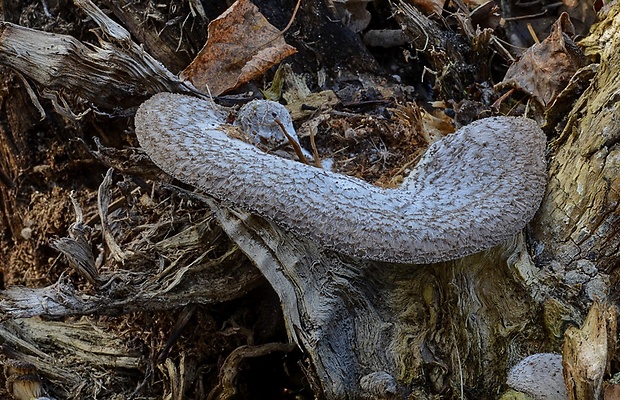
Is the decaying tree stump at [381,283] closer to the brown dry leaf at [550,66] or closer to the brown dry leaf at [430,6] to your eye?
the brown dry leaf at [550,66]

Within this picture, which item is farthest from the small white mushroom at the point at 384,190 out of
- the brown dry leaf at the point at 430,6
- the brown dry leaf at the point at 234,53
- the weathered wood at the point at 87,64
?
the brown dry leaf at the point at 430,6

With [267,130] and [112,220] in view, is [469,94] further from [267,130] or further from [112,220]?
[112,220]

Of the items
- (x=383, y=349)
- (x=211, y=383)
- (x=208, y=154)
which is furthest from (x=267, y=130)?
(x=211, y=383)

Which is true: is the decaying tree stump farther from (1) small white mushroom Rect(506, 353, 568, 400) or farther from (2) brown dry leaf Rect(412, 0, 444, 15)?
(2) brown dry leaf Rect(412, 0, 444, 15)

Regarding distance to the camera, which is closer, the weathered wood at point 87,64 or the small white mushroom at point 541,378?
the small white mushroom at point 541,378

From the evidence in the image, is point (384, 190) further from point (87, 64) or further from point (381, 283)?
point (87, 64)

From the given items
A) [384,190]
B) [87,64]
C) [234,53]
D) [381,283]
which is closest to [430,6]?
[234,53]
